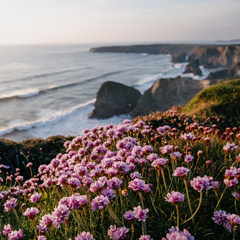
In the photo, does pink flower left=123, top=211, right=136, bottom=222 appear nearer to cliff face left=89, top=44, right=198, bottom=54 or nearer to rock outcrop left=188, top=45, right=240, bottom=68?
rock outcrop left=188, top=45, right=240, bottom=68

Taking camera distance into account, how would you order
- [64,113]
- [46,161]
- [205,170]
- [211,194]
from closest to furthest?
1. [211,194]
2. [205,170]
3. [46,161]
4. [64,113]

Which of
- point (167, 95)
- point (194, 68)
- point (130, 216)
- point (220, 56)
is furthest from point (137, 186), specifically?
point (220, 56)

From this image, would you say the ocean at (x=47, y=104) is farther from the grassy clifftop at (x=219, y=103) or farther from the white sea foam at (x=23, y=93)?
the grassy clifftop at (x=219, y=103)

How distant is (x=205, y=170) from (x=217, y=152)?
0.85m

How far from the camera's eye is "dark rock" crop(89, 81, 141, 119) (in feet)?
64.9

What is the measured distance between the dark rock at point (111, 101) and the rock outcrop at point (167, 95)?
55.4 inches

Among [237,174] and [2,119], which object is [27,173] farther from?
[2,119]

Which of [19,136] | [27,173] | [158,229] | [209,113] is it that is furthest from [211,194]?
[19,136]

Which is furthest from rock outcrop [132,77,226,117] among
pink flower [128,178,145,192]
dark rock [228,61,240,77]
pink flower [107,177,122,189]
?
dark rock [228,61,240,77]

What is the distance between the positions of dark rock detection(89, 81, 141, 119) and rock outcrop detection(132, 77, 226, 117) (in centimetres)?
141

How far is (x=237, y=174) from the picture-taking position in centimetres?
214

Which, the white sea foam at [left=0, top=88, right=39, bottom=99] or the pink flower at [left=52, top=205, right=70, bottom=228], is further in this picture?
the white sea foam at [left=0, top=88, right=39, bottom=99]

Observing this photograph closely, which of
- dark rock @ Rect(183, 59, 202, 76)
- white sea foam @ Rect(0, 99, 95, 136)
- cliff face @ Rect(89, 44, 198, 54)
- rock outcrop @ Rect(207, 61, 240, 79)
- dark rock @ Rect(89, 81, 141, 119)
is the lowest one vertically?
white sea foam @ Rect(0, 99, 95, 136)

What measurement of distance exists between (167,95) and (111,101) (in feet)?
19.8
